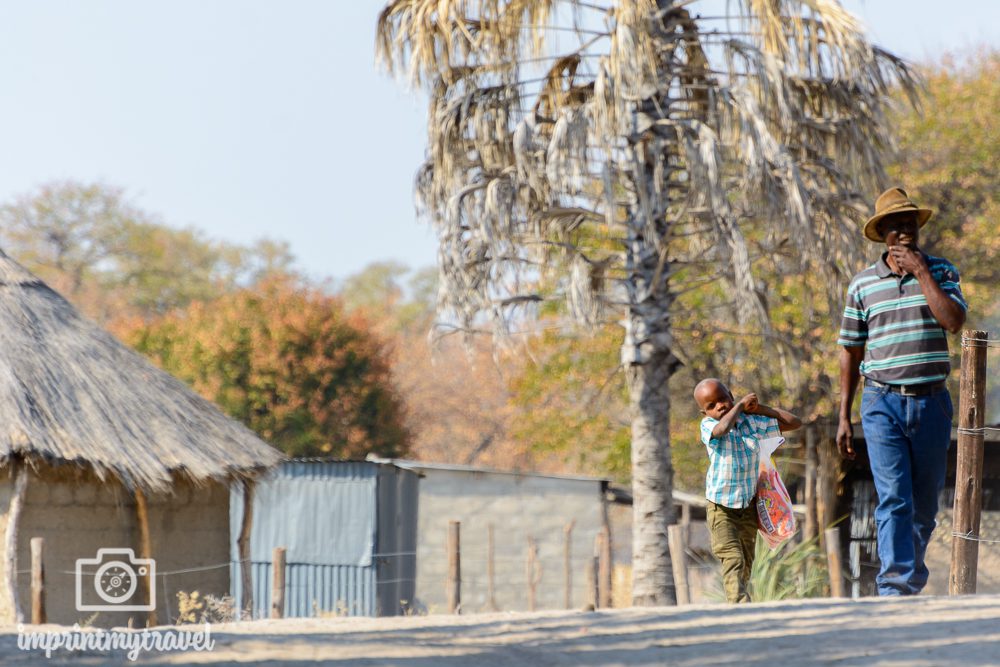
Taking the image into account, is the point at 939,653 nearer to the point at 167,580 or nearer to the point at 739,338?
the point at 167,580

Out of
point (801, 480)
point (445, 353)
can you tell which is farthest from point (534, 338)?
point (445, 353)

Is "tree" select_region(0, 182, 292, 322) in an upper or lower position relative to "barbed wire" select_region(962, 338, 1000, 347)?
upper

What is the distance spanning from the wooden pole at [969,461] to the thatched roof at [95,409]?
295 inches

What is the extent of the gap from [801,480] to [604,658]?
56.5ft

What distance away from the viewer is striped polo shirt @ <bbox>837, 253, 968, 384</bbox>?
18.6 feet

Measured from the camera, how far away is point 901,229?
5883 mm

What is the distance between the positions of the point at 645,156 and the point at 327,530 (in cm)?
872

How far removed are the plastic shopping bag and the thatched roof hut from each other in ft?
22.1

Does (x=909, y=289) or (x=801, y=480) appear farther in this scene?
(x=801, y=480)

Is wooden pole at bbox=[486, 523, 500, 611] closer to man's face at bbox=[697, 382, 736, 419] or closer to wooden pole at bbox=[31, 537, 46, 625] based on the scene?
wooden pole at bbox=[31, 537, 46, 625]

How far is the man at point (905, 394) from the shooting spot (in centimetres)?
568

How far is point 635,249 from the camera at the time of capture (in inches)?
518

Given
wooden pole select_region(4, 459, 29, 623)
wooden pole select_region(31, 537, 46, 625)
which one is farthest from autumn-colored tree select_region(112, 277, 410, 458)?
wooden pole select_region(31, 537, 46, 625)

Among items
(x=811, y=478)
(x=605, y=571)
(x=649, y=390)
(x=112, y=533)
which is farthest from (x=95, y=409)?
(x=811, y=478)
